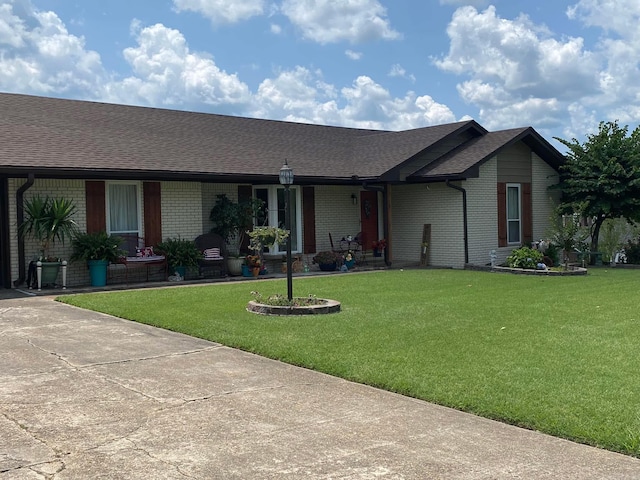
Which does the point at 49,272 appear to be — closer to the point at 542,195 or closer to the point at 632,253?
the point at 542,195

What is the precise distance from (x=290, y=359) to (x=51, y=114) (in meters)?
12.6

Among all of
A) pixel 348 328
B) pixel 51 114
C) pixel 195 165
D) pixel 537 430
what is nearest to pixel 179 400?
pixel 537 430

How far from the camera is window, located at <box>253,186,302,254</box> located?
18.2 metres

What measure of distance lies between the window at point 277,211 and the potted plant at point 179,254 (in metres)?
2.79

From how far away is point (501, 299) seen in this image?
11.9m

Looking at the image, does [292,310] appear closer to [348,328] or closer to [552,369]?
[348,328]

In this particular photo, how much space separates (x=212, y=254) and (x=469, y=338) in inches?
371

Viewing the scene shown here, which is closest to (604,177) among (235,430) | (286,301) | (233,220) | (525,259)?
(525,259)

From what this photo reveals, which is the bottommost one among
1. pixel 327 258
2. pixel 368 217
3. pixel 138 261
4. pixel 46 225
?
pixel 327 258

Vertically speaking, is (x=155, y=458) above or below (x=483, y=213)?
below

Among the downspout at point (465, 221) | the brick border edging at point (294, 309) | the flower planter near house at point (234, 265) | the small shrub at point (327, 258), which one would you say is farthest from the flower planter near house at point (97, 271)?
the downspout at point (465, 221)

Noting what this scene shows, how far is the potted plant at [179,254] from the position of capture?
615 inches

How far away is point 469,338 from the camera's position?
26.9ft

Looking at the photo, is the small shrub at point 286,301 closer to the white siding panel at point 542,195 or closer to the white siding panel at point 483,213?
the white siding panel at point 483,213
